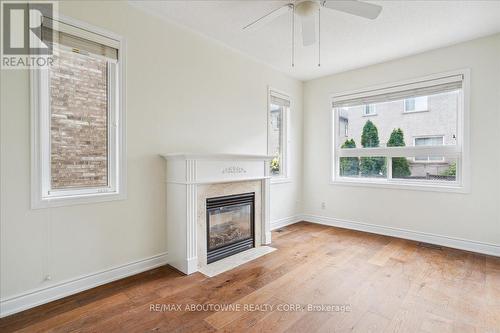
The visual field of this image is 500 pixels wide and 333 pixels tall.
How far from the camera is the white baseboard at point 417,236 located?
321 cm

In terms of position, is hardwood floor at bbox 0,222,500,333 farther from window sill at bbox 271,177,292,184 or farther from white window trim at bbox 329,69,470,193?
window sill at bbox 271,177,292,184

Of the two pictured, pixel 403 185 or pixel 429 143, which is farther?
pixel 403 185

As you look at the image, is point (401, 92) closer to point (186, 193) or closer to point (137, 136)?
point (186, 193)

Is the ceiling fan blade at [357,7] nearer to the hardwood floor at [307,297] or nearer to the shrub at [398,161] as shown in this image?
the shrub at [398,161]

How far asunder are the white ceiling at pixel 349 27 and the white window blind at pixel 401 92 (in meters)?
0.46

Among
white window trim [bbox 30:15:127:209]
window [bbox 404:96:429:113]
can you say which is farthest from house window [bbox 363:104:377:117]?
white window trim [bbox 30:15:127:209]

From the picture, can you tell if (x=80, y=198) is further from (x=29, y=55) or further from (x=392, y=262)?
(x=392, y=262)

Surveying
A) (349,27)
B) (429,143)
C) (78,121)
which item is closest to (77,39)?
(78,121)

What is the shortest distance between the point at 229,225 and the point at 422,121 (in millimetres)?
3174

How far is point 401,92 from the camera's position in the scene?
3842 mm

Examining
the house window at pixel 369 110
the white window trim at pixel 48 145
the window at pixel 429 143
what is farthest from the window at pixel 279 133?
the white window trim at pixel 48 145

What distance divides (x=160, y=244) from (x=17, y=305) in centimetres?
120

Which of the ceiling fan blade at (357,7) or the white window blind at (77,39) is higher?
the ceiling fan blade at (357,7)

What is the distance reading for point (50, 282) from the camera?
2125mm
